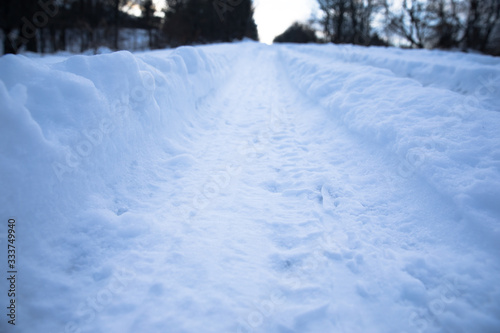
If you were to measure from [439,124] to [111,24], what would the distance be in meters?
29.1

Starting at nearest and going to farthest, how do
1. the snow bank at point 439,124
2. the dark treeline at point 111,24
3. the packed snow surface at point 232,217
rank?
1. the packed snow surface at point 232,217
2. the snow bank at point 439,124
3. the dark treeline at point 111,24

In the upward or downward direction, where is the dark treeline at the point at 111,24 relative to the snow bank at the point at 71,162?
upward

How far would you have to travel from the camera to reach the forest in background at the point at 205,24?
42.9 feet

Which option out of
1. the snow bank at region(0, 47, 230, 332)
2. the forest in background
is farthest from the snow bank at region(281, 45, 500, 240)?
the forest in background

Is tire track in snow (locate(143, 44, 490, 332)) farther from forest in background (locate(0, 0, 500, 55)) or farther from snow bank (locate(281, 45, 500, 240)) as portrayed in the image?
forest in background (locate(0, 0, 500, 55))

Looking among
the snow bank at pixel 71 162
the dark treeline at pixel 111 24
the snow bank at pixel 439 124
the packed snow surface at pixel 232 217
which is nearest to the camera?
the packed snow surface at pixel 232 217

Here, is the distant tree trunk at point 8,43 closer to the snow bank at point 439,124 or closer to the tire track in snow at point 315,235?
the tire track in snow at point 315,235

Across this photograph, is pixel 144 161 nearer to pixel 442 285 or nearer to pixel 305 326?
pixel 305 326

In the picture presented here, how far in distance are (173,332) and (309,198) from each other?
1485mm

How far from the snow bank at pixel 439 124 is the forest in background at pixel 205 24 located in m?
11.5

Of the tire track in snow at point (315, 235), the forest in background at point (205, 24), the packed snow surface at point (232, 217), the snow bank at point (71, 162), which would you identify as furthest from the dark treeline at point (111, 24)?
the tire track in snow at point (315, 235)

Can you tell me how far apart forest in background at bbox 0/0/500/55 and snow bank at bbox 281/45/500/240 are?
454 inches

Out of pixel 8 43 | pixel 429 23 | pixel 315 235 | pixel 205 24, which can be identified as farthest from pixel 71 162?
pixel 205 24

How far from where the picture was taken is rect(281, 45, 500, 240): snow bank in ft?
5.85
